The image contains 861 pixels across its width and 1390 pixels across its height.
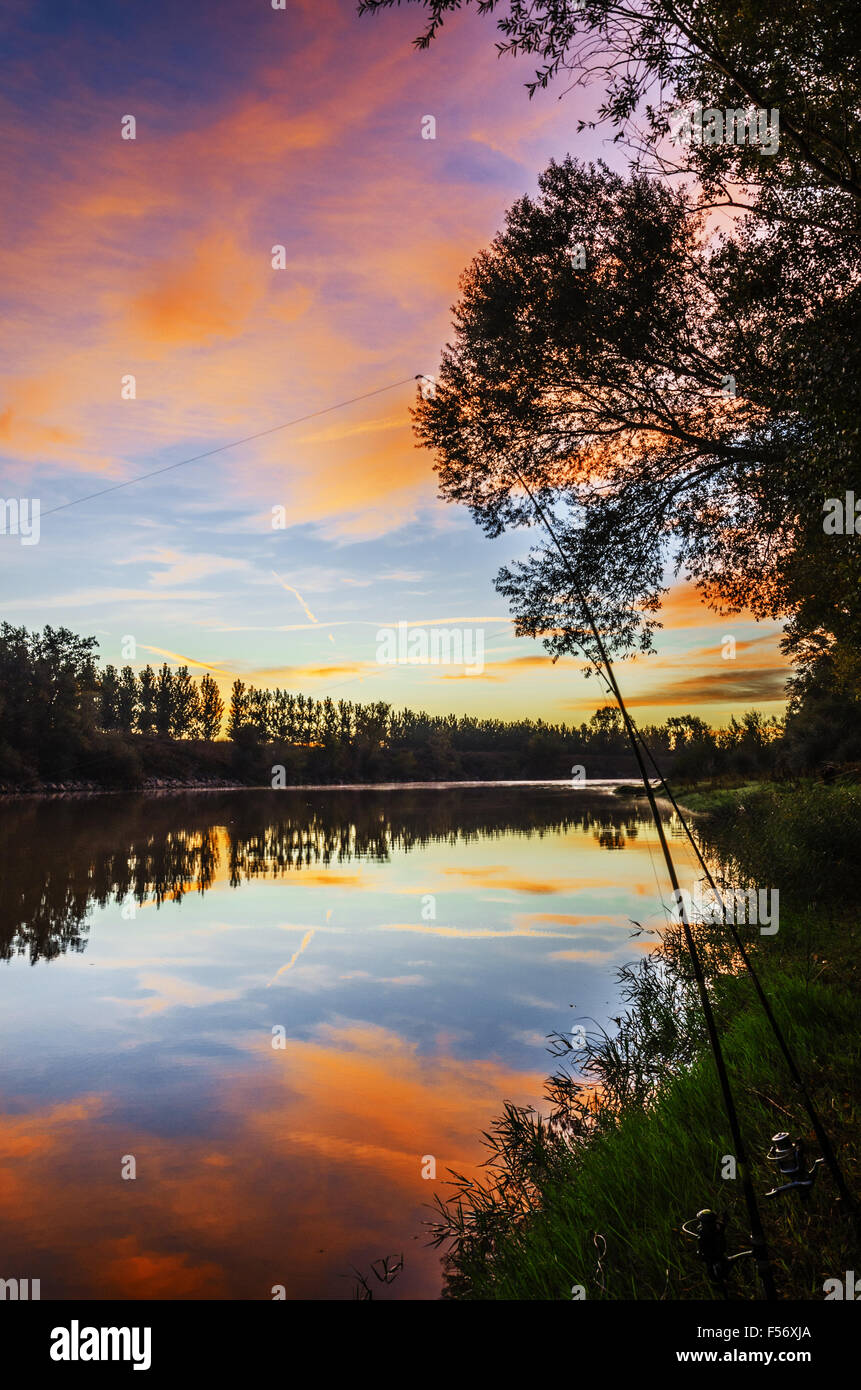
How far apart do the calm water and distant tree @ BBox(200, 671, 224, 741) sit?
153542mm

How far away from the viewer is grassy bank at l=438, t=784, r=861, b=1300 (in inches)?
167

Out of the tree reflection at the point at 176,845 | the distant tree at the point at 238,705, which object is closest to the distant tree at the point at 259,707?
the distant tree at the point at 238,705

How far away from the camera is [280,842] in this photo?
36531mm

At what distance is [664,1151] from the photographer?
18.2ft

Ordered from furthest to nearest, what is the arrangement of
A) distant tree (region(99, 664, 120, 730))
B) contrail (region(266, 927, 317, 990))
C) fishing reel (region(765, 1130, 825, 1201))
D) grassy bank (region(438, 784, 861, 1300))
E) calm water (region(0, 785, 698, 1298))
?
distant tree (region(99, 664, 120, 730))
contrail (region(266, 927, 317, 990))
calm water (region(0, 785, 698, 1298))
grassy bank (region(438, 784, 861, 1300))
fishing reel (region(765, 1130, 825, 1201))

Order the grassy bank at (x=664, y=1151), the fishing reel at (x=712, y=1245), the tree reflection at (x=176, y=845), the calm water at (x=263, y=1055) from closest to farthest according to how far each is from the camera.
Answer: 1. the fishing reel at (x=712, y=1245)
2. the grassy bank at (x=664, y=1151)
3. the calm water at (x=263, y=1055)
4. the tree reflection at (x=176, y=845)

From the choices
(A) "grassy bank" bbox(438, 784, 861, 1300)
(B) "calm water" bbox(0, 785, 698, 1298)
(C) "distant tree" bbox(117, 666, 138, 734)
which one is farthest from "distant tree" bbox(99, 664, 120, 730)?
(A) "grassy bank" bbox(438, 784, 861, 1300)

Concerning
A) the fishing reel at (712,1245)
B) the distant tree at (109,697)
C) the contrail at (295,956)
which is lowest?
the contrail at (295,956)

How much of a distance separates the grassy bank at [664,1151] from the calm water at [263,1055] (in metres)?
0.49

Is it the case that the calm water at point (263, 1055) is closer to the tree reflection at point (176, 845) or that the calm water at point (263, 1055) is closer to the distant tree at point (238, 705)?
the tree reflection at point (176, 845)

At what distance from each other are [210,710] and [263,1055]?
17226 cm

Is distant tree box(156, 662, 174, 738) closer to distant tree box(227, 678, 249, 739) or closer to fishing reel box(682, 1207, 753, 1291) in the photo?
distant tree box(227, 678, 249, 739)

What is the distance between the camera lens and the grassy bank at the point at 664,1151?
4.23m
